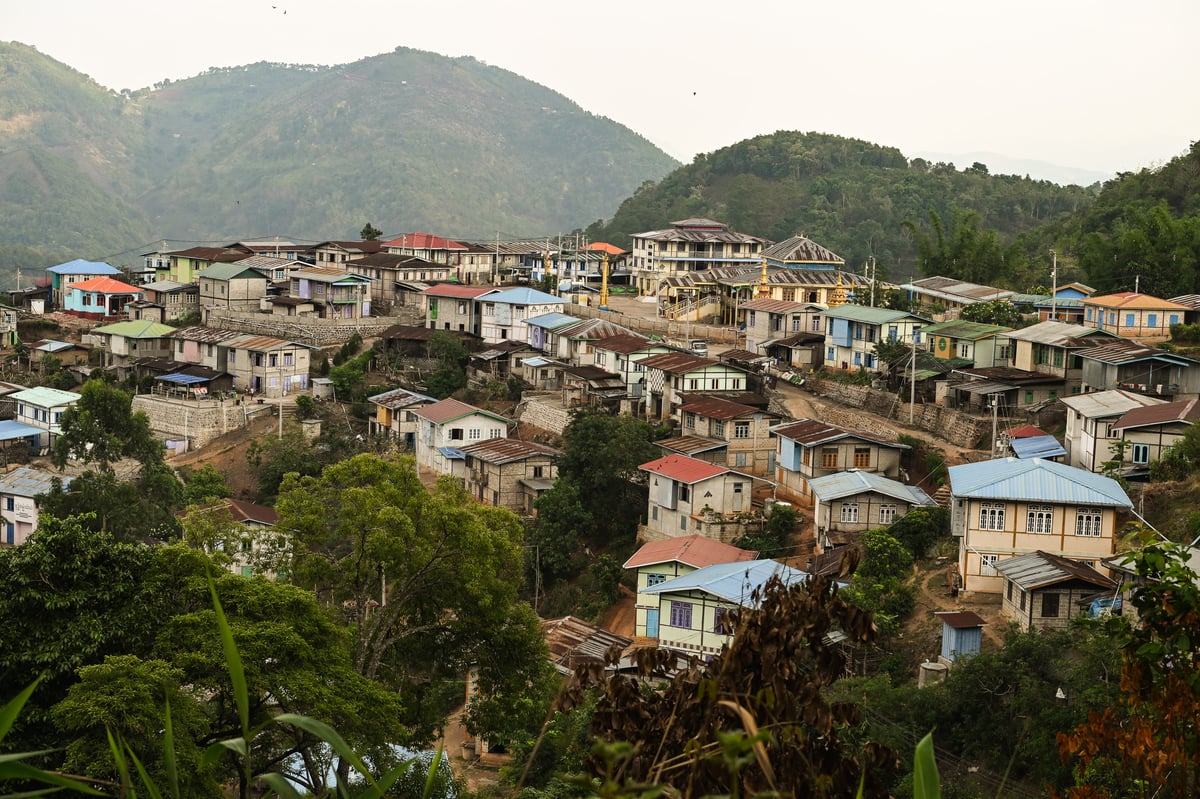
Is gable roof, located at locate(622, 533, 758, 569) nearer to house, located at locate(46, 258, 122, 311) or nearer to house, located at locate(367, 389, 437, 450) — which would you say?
house, located at locate(367, 389, 437, 450)

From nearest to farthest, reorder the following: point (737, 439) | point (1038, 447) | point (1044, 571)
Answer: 1. point (1044, 571)
2. point (1038, 447)
3. point (737, 439)

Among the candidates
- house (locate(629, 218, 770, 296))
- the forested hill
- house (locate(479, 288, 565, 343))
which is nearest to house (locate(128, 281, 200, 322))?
house (locate(479, 288, 565, 343))

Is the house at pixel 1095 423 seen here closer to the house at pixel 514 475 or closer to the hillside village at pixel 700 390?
the hillside village at pixel 700 390

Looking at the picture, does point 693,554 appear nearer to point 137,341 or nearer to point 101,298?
point 137,341

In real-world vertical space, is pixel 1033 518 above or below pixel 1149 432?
below

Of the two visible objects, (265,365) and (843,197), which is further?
(843,197)

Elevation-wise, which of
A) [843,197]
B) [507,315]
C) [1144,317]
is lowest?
[507,315]

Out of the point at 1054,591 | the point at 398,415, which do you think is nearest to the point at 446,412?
the point at 398,415
